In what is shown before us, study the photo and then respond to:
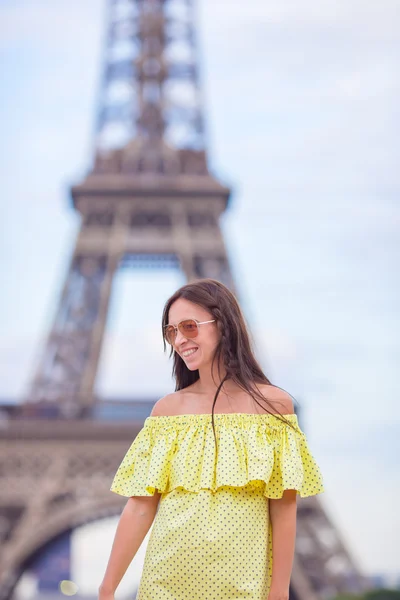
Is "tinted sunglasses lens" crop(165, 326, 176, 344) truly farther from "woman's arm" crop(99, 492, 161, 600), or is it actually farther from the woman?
"woman's arm" crop(99, 492, 161, 600)

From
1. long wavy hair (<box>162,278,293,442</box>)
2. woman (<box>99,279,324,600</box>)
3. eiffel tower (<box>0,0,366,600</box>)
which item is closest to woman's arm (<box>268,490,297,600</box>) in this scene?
woman (<box>99,279,324,600</box>)

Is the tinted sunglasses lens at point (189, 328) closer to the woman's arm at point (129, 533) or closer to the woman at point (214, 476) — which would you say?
the woman at point (214, 476)

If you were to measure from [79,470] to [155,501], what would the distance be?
13795mm

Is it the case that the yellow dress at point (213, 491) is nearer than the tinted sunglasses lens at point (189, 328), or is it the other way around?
the yellow dress at point (213, 491)

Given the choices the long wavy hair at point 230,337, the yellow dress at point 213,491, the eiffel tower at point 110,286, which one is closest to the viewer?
the yellow dress at point 213,491

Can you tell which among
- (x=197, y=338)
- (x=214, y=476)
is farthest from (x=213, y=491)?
(x=197, y=338)

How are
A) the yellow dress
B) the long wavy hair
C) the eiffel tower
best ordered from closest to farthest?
the yellow dress < the long wavy hair < the eiffel tower

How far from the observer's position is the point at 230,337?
87.6 inches

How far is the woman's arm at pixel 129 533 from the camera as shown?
2.13m

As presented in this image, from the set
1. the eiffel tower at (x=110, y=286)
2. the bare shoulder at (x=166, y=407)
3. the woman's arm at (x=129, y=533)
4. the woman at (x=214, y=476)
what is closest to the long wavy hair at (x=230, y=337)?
the woman at (x=214, y=476)

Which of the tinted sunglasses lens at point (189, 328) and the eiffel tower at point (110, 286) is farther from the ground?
the eiffel tower at point (110, 286)

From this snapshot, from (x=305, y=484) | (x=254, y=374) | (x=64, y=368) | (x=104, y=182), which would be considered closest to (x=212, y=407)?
(x=254, y=374)

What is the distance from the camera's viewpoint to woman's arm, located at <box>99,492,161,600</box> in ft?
7.00

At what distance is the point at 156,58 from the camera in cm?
1909
